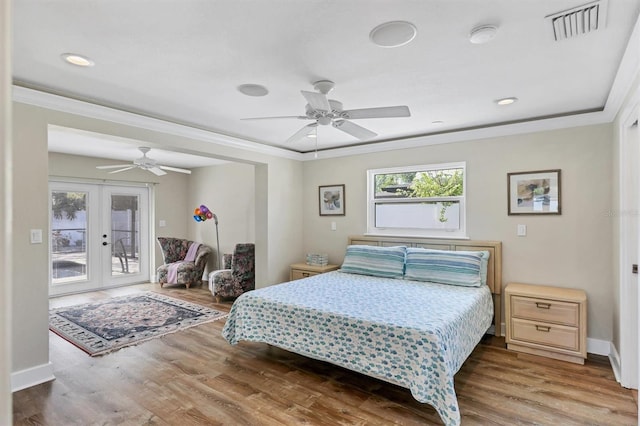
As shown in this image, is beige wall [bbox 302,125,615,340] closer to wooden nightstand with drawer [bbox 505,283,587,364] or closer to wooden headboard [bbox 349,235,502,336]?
wooden headboard [bbox 349,235,502,336]

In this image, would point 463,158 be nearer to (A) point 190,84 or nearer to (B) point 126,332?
(A) point 190,84

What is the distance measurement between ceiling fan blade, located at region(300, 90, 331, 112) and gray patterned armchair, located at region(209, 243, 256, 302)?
11.0 ft

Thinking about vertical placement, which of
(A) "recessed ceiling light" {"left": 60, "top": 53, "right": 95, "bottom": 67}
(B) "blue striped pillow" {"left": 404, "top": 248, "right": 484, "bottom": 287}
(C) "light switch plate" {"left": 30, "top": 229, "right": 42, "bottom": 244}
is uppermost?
(A) "recessed ceiling light" {"left": 60, "top": 53, "right": 95, "bottom": 67}

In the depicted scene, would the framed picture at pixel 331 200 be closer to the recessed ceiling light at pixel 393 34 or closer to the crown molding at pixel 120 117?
the crown molding at pixel 120 117

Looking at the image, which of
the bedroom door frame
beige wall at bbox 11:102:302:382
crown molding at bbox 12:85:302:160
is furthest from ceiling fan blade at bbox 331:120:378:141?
beige wall at bbox 11:102:302:382

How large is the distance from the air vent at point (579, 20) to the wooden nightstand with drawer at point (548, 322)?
7.47 feet

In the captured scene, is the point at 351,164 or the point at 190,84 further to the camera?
the point at 351,164

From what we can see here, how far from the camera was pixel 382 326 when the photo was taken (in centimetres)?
248

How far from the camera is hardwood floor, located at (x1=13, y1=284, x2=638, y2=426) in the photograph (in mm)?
2336

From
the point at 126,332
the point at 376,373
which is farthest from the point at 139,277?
the point at 376,373

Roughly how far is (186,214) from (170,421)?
570 cm

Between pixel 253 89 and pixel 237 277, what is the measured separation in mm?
3229

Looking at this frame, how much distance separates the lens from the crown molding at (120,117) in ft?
9.03

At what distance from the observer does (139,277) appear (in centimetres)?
687
